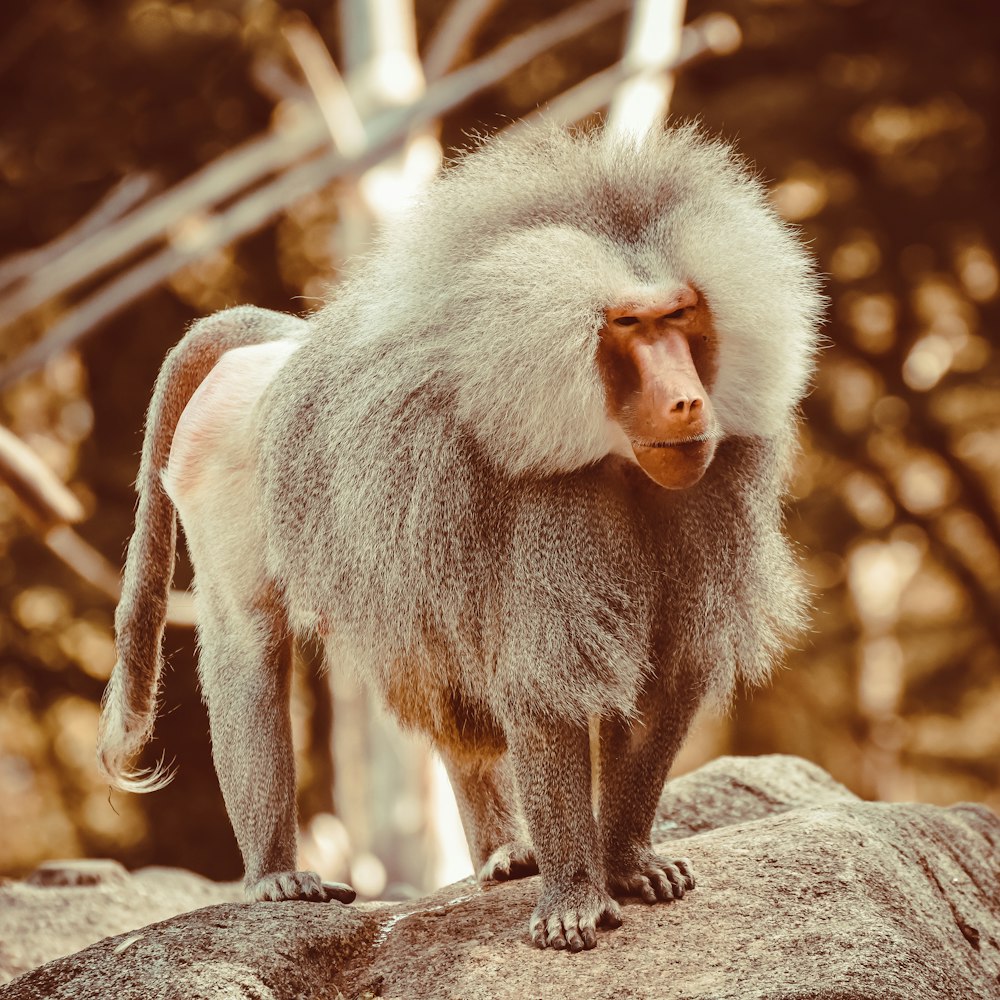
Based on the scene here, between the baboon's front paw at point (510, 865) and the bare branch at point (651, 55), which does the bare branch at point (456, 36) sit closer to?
the bare branch at point (651, 55)

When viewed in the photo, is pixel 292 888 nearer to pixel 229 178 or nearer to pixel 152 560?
pixel 152 560

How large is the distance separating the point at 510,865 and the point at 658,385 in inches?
56.2

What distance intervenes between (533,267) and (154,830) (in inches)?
276

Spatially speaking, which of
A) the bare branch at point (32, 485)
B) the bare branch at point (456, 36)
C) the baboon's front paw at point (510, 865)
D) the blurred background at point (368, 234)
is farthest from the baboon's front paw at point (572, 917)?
the bare branch at point (456, 36)

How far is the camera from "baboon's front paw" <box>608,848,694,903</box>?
119 inches

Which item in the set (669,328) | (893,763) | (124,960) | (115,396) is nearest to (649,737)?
(669,328)

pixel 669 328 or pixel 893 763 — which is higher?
pixel 669 328

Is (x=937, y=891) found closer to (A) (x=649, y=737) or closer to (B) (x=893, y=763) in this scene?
(A) (x=649, y=737)

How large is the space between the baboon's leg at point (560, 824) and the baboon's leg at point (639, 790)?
0.15 meters

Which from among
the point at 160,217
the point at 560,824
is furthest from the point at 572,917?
the point at 160,217

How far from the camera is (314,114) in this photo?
6863 mm

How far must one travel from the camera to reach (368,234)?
22.6 ft

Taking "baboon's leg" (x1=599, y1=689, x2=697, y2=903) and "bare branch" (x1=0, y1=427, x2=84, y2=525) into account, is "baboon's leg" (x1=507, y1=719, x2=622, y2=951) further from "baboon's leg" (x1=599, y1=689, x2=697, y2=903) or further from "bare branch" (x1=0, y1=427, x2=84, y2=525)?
"bare branch" (x1=0, y1=427, x2=84, y2=525)

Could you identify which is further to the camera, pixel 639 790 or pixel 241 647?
pixel 241 647
